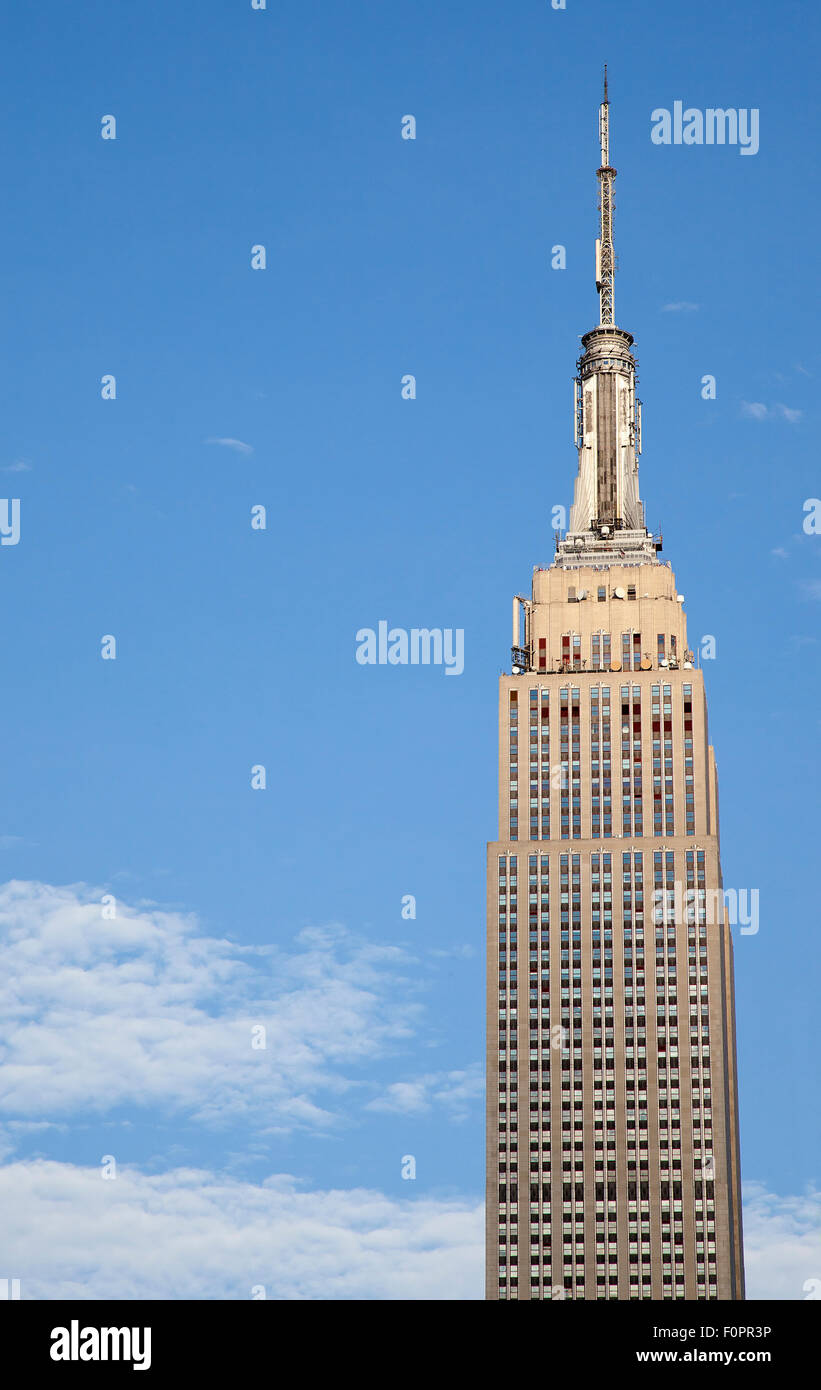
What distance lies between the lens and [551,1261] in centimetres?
18525

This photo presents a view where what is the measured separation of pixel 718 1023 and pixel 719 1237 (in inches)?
738
